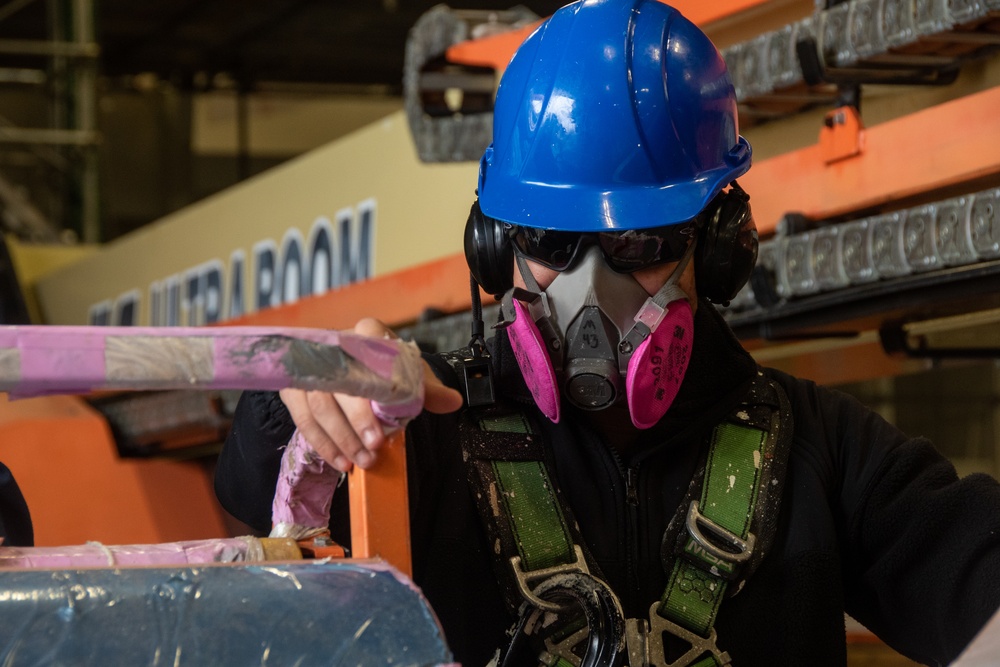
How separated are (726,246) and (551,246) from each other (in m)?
0.20

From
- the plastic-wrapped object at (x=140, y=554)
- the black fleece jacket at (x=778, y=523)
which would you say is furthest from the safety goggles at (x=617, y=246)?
the plastic-wrapped object at (x=140, y=554)

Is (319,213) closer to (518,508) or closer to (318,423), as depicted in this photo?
(518,508)

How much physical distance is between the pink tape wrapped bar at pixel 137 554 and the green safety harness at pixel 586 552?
428mm

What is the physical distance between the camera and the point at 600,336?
146cm

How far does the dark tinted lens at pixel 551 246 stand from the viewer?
1.50m

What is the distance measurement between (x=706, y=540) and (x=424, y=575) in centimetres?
30

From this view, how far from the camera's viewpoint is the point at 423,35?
330 cm

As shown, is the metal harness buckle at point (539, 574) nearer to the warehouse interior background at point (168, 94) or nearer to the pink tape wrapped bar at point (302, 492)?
the pink tape wrapped bar at point (302, 492)

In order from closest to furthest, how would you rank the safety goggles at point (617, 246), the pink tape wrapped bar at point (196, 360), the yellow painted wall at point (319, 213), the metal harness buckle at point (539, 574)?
the pink tape wrapped bar at point (196, 360), the metal harness buckle at point (539, 574), the safety goggles at point (617, 246), the yellow painted wall at point (319, 213)

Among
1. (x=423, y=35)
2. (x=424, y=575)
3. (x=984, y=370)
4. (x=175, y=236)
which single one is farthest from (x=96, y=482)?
(x=984, y=370)

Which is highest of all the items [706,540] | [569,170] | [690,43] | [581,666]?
[690,43]

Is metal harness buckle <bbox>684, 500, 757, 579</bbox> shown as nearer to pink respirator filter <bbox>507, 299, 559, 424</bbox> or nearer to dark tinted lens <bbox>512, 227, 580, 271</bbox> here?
pink respirator filter <bbox>507, 299, 559, 424</bbox>

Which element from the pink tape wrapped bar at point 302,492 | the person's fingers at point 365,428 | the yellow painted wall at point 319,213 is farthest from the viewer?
the yellow painted wall at point 319,213

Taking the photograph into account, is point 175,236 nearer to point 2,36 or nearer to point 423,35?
point 423,35
